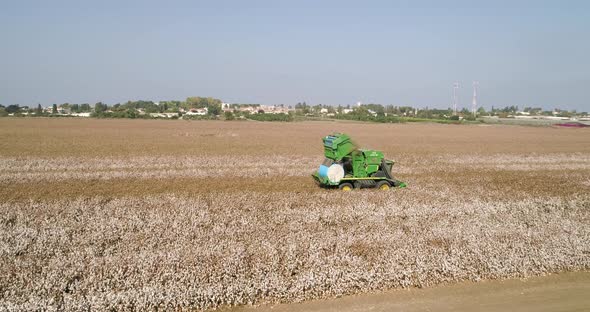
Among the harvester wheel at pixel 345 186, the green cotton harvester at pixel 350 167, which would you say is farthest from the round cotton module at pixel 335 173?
the harvester wheel at pixel 345 186

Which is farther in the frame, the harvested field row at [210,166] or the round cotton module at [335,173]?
the harvested field row at [210,166]

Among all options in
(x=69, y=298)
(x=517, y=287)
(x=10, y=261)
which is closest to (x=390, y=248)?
(x=517, y=287)

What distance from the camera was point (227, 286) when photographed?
7.68 meters

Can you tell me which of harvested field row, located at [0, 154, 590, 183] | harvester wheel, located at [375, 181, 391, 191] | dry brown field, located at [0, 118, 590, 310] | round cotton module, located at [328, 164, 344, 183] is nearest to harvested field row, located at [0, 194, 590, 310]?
dry brown field, located at [0, 118, 590, 310]

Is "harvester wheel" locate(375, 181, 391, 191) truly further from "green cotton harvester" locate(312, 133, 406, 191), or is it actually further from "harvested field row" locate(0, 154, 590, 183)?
"harvested field row" locate(0, 154, 590, 183)

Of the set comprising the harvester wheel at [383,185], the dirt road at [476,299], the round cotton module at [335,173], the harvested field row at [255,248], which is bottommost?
the dirt road at [476,299]

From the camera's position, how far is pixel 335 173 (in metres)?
16.0

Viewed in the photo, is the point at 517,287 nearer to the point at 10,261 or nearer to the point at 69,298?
the point at 69,298

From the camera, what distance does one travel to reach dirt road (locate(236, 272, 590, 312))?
7.48 m

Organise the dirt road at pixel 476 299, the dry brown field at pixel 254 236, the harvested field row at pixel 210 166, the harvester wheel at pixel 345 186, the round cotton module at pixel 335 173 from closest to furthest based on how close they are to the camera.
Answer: the dirt road at pixel 476 299 < the dry brown field at pixel 254 236 < the round cotton module at pixel 335 173 < the harvester wheel at pixel 345 186 < the harvested field row at pixel 210 166

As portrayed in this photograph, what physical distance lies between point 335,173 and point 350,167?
91 cm

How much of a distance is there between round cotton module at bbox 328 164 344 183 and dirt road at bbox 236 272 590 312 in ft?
26.2

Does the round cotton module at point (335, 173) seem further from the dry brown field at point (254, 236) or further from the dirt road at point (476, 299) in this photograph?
the dirt road at point (476, 299)

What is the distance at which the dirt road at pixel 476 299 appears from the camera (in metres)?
7.48
